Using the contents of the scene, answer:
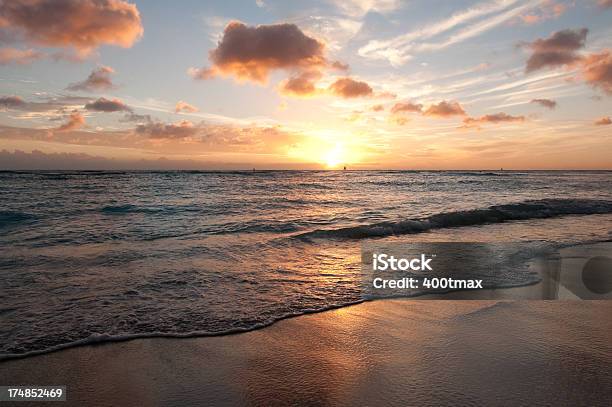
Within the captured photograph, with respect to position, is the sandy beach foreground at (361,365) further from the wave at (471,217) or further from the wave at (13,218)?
the wave at (13,218)

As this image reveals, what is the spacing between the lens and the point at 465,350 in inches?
154

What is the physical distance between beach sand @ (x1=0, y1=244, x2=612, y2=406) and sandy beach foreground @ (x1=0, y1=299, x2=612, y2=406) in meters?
0.01

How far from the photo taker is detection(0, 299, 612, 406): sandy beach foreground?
3.14m

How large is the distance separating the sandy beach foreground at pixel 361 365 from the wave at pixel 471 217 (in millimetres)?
7155

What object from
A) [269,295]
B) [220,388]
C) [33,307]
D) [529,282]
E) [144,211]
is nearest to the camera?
[220,388]

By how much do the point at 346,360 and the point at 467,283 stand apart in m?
3.86

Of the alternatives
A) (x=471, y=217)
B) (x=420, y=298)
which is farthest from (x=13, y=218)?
(x=471, y=217)

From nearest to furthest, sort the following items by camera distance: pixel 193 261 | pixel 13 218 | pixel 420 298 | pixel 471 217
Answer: pixel 420 298, pixel 193 261, pixel 13 218, pixel 471 217

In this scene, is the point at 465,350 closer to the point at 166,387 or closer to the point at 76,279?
the point at 166,387

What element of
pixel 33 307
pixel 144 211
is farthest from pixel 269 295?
pixel 144 211

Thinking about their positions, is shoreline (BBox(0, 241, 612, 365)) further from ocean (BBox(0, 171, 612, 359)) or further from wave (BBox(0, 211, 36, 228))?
wave (BBox(0, 211, 36, 228))

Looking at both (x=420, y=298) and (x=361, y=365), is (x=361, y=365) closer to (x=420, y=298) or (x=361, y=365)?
(x=361, y=365)

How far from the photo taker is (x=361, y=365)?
3666mm

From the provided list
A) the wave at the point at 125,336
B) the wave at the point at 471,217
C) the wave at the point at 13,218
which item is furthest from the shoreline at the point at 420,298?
the wave at the point at 13,218
